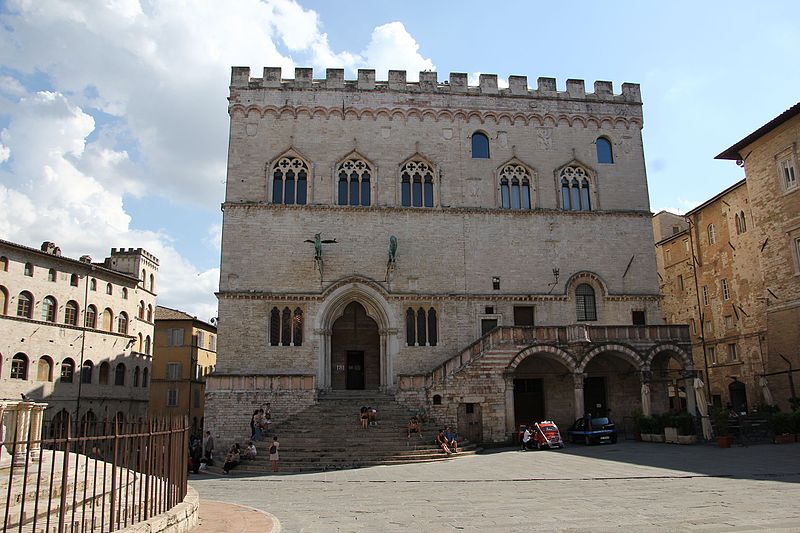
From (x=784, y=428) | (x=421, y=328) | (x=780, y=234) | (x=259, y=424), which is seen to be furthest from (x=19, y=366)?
(x=780, y=234)

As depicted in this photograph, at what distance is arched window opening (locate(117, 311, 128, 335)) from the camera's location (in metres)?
43.4

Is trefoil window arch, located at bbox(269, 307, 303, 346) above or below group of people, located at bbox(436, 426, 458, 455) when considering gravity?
above

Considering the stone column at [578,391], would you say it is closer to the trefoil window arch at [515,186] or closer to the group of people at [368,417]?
the group of people at [368,417]

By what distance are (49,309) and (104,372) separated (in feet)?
19.9

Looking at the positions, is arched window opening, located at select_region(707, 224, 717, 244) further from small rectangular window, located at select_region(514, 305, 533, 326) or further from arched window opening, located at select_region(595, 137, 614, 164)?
small rectangular window, located at select_region(514, 305, 533, 326)

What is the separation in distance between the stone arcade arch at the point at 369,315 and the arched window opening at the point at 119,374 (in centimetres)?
2102

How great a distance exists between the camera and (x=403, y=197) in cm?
3100

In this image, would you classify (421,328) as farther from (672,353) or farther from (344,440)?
(672,353)

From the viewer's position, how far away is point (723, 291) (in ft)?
126

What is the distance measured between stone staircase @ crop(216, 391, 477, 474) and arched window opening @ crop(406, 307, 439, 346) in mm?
3550

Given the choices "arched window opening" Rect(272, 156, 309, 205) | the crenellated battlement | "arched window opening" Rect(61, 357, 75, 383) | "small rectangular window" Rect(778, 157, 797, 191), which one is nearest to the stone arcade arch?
"arched window opening" Rect(272, 156, 309, 205)

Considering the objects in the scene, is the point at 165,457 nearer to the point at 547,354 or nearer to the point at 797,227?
the point at 547,354

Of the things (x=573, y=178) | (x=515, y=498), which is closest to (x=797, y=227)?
(x=573, y=178)

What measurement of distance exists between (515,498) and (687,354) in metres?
18.2
